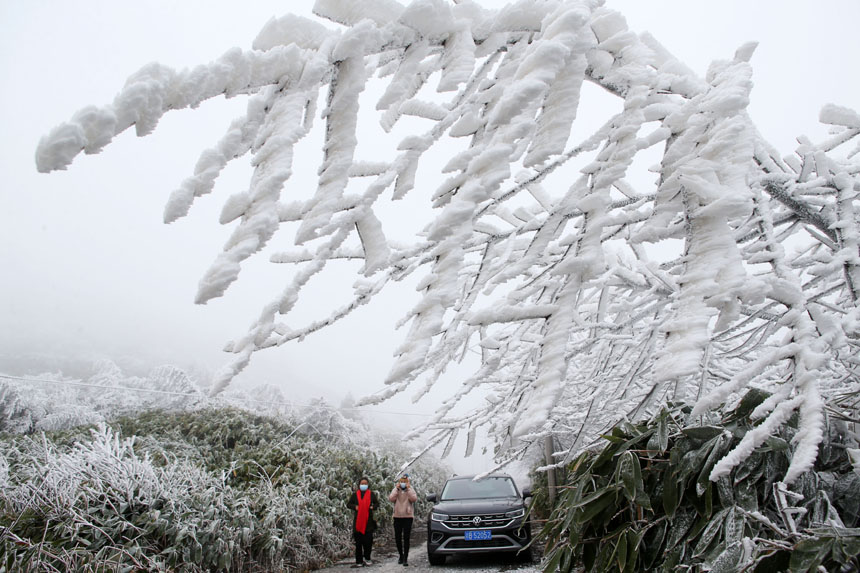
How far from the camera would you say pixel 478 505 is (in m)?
7.54

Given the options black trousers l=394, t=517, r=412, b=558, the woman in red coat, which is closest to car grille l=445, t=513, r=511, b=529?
black trousers l=394, t=517, r=412, b=558

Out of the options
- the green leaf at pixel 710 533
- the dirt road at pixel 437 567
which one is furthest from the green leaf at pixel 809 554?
the dirt road at pixel 437 567

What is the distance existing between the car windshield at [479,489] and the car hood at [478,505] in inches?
9.1

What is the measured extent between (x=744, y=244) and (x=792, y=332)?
117 cm

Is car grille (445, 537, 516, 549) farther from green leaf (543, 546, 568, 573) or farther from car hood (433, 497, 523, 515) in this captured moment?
green leaf (543, 546, 568, 573)

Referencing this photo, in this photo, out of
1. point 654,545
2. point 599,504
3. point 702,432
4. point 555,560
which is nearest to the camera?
point 702,432

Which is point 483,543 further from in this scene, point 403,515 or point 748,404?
point 748,404

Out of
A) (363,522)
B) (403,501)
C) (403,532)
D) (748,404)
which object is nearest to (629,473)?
(748,404)

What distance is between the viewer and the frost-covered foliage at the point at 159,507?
3.94m

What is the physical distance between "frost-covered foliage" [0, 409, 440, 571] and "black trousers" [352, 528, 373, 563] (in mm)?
431

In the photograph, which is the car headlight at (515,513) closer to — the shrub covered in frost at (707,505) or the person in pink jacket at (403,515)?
the person in pink jacket at (403,515)

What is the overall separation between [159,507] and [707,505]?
4.44 m

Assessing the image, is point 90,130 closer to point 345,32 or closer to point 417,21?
point 345,32

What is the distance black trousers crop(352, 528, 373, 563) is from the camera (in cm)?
713
